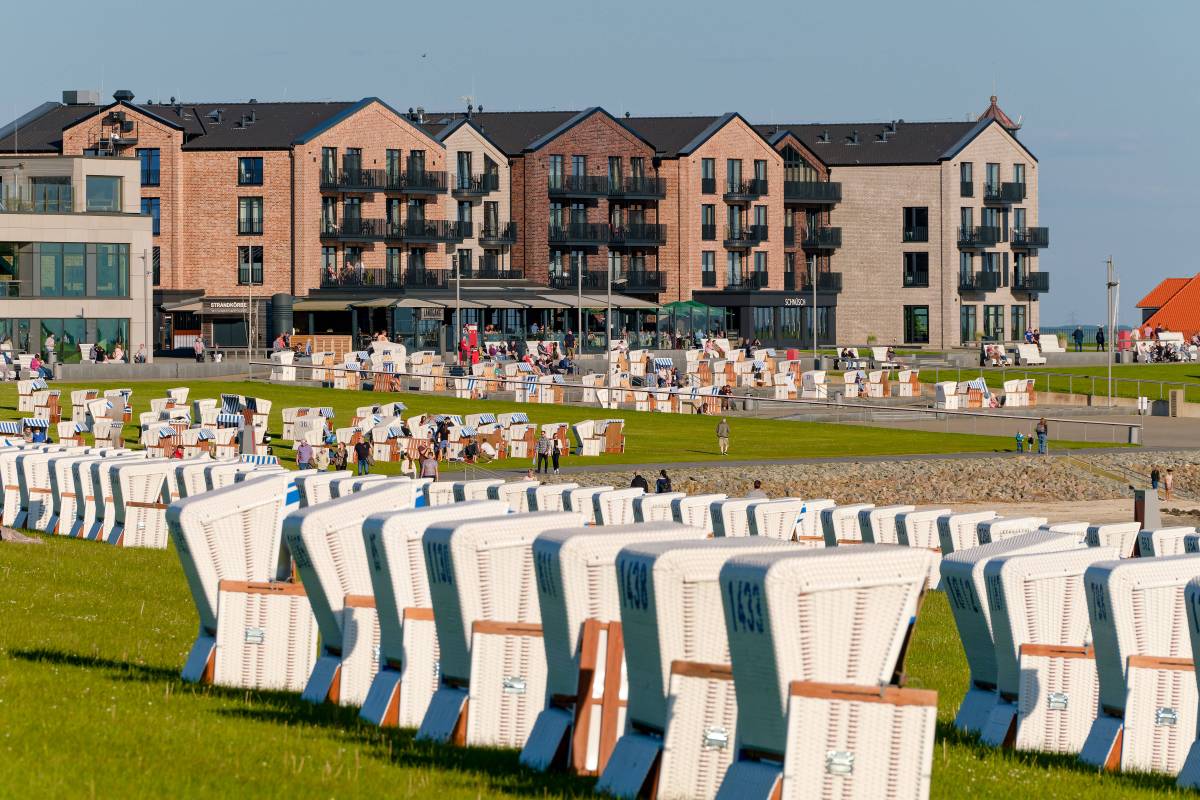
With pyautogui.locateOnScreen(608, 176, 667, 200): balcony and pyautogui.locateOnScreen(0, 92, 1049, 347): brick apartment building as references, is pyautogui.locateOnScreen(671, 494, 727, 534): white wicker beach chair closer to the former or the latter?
pyautogui.locateOnScreen(0, 92, 1049, 347): brick apartment building

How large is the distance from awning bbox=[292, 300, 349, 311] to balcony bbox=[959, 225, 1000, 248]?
37.0m

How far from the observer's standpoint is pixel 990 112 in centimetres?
11712

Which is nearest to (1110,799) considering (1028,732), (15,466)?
(1028,732)

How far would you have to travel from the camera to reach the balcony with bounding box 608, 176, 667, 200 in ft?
325

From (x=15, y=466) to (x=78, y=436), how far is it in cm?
1978

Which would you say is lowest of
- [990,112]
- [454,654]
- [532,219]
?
[454,654]

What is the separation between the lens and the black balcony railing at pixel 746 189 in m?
102

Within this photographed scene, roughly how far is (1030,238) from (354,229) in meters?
40.8

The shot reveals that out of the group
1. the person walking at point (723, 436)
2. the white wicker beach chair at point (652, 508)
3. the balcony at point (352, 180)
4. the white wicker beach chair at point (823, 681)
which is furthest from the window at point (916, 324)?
the white wicker beach chair at point (823, 681)

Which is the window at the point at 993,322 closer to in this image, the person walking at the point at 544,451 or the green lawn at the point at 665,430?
the green lawn at the point at 665,430

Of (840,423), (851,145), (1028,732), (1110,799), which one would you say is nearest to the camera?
(1110,799)

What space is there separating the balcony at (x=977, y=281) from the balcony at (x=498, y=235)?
86.7 feet

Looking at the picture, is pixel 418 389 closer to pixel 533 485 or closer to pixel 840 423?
pixel 840 423

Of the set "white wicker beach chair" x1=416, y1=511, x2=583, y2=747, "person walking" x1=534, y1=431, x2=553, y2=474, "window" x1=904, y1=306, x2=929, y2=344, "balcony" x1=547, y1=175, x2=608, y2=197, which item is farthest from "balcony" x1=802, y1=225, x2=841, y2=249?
"white wicker beach chair" x1=416, y1=511, x2=583, y2=747
